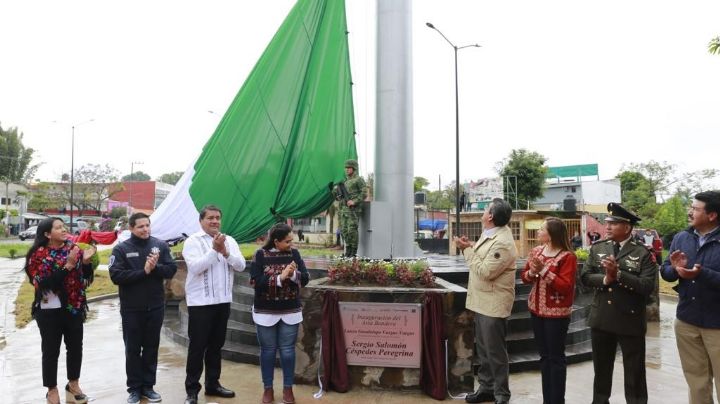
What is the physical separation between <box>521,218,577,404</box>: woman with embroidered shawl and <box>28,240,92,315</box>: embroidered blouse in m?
3.98

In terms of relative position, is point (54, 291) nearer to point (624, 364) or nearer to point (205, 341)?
point (205, 341)

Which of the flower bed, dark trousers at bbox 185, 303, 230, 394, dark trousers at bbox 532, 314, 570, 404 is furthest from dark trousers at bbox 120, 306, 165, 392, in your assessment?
dark trousers at bbox 532, 314, 570, 404

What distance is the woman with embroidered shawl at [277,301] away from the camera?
424 centimetres

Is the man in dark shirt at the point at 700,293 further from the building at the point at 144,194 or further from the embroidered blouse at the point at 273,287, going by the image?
the building at the point at 144,194

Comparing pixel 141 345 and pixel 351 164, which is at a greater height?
pixel 351 164

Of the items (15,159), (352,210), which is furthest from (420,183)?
(352,210)

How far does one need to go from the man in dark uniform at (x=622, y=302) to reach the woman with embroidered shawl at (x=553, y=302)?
0.25 metres

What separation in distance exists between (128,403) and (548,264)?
390 centimetres

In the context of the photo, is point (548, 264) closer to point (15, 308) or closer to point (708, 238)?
point (708, 238)

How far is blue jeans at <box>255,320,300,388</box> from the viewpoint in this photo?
169 inches

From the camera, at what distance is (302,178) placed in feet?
23.6

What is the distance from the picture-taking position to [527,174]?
1609 inches

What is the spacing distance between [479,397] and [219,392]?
2427mm

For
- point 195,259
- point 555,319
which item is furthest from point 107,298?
point 555,319
